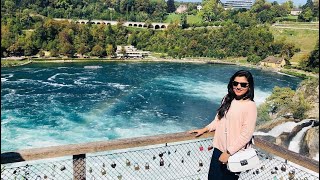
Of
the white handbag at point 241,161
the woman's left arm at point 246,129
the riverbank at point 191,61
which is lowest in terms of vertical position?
the riverbank at point 191,61

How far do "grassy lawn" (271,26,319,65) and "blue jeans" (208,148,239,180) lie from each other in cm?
3831

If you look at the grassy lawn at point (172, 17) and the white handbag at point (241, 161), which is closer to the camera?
the white handbag at point (241, 161)

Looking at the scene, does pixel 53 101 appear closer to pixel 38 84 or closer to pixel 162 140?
pixel 38 84

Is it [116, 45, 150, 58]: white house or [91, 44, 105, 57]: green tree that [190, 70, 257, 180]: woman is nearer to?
[116, 45, 150, 58]: white house

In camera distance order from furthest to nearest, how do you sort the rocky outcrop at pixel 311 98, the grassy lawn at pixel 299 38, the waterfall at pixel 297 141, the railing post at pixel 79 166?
the grassy lawn at pixel 299 38, the rocky outcrop at pixel 311 98, the waterfall at pixel 297 141, the railing post at pixel 79 166

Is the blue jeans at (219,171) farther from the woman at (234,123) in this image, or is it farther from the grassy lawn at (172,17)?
the grassy lawn at (172,17)

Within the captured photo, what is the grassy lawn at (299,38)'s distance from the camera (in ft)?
128

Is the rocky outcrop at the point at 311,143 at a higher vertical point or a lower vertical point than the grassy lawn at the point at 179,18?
lower

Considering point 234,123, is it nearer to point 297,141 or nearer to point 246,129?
point 246,129

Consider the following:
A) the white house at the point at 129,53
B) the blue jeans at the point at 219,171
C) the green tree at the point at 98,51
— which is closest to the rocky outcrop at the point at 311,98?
the blue jeans at the point at 219,171

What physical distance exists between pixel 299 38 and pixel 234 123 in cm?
4374

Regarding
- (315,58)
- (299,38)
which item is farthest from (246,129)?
(299,38)

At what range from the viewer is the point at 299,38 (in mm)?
42188

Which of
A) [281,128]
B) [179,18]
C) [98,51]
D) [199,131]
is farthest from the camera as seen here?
[179,18]
